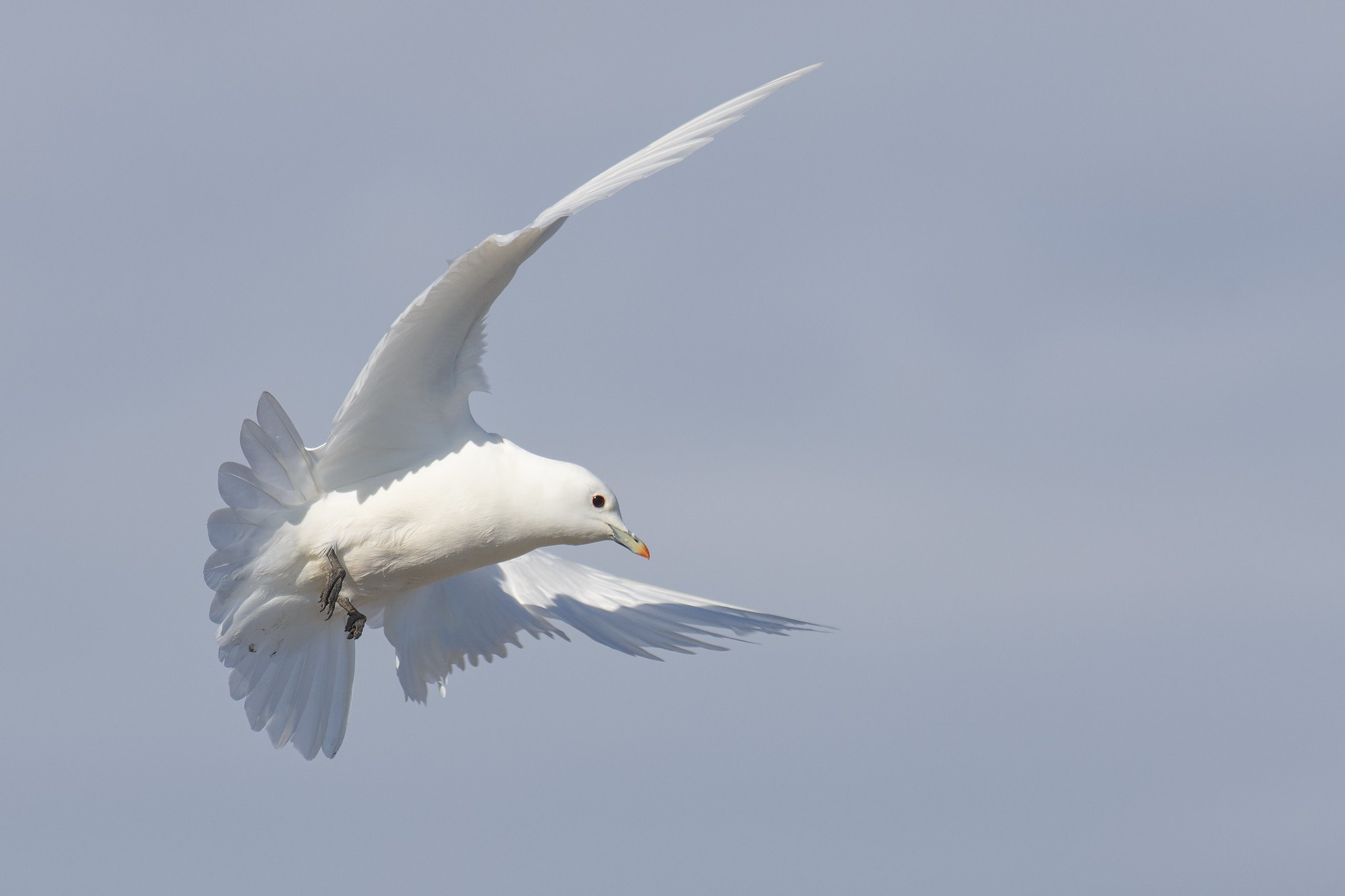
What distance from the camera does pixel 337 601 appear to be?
44.0 ft

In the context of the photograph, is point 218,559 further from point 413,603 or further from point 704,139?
point 704,139

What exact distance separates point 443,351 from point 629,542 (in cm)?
176

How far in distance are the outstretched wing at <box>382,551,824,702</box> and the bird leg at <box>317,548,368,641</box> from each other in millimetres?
1396

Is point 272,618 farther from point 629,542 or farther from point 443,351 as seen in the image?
point 629,542

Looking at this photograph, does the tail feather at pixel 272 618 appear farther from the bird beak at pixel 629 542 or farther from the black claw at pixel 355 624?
the bird beak at pixel 629 542

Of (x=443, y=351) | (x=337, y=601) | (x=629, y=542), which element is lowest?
(x=337, y=601)

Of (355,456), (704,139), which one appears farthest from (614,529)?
(704,139)

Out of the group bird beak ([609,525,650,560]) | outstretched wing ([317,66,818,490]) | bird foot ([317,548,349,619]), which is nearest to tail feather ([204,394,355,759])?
bird foot ([317,548,349,619])

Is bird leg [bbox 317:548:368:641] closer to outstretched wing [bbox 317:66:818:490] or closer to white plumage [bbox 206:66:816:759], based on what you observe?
white plumage [bbox 206:66:816:759]

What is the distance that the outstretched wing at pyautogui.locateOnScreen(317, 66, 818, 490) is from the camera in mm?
11570

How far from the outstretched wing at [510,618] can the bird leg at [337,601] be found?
1396 millimetres

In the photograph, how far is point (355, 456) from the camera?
43.9 feet

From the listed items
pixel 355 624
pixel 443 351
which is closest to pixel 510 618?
pixel 355 624

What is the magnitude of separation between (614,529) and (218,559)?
8.59 feet
